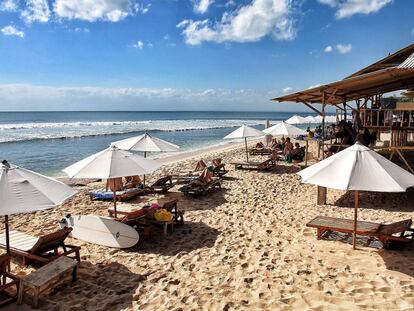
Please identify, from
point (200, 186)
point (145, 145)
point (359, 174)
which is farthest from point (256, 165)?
point (359, 174)

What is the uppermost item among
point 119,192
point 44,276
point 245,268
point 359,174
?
point 359,174

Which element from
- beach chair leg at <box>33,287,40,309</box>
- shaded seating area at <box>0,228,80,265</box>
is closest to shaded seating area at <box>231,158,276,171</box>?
shaded seating area at <box>0,228,80,265</box>

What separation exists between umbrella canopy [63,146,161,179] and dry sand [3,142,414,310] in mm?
1367

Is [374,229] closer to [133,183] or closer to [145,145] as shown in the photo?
[145,145]

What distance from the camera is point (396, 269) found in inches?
195

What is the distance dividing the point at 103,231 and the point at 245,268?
9.34 ft

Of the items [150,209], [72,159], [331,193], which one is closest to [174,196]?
[150,209]

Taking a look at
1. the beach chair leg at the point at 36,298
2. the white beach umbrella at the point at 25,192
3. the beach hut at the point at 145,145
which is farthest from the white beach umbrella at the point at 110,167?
the beach hut at the point at 145,145

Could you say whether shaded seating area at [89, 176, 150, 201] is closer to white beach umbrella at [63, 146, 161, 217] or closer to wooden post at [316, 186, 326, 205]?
white beach umbrella at [63, 146, 161, 217]

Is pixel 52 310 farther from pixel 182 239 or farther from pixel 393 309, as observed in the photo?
pixel 393 309

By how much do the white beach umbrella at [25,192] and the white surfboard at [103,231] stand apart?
5.28 feet

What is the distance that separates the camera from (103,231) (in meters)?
6.46

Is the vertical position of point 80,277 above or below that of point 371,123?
below

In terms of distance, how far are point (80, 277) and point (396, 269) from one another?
4718mm
